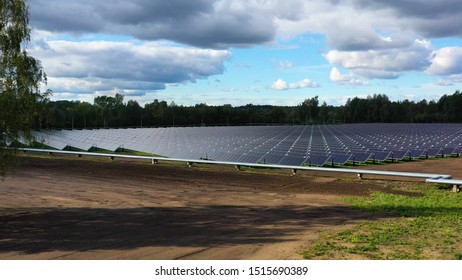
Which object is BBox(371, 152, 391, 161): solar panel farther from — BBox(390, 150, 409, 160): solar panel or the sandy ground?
the sandy ground

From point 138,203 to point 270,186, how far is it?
24.0ft

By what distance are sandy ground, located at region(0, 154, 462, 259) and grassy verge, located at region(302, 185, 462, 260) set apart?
2.19 feet

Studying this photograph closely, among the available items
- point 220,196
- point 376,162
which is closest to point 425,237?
point 220,196

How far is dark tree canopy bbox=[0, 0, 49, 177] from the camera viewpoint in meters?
12.9

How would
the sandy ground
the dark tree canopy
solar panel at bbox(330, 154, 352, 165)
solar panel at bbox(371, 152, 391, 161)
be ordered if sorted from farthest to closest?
1. solar panel at bbox(371, 152, 391, 161)
2. solar panel at bbox(330, 154, 352, 165)
3. the dark tree canopy
4. the sandy ground

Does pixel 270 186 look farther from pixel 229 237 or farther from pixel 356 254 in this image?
pixel 356 254

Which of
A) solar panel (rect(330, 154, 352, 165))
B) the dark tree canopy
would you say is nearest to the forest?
solar panel (rect(330, 154, 352, 165))

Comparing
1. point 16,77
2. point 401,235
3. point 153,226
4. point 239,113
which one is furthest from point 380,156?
point 239,113

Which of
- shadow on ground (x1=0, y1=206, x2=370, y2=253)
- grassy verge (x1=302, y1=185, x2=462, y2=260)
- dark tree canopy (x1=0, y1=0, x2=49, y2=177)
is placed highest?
dark tree canopy (x1=0, y1=0, x2=49, y2=177)

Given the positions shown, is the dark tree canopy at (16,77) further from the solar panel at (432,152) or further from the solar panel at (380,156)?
the solar panel at (432,152)

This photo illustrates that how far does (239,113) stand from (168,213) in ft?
A: 413

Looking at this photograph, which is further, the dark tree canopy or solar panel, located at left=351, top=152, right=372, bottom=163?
solar panel, located at left=351, top=152, right=372, bottom=163

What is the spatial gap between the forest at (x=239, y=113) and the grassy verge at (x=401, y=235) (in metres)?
Answer: 79.1

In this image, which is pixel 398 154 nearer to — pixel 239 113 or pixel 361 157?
pixel 361 157
